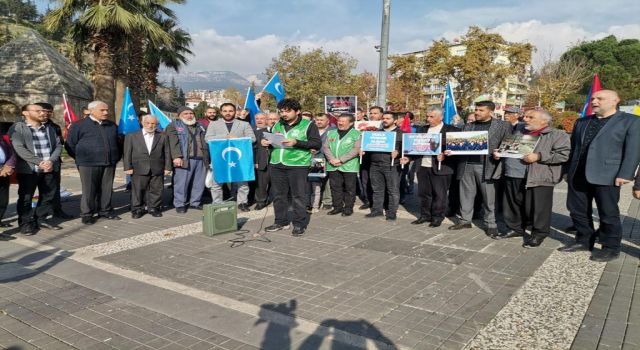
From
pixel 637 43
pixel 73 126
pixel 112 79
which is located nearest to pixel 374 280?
pixel 73 126

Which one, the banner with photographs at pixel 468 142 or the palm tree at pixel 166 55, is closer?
the banner with photographs at pixel 468 142

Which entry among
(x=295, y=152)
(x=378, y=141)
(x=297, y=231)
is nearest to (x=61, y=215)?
(x=297, y=231)

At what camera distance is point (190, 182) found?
8.87 metres

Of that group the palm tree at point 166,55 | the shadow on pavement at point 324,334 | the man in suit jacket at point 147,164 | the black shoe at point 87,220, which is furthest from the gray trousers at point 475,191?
the palm tree at point 166,55

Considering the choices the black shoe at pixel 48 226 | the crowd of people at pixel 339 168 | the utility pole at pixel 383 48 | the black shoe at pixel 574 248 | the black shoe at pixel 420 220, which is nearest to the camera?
the crowd of people at pixel 339 168

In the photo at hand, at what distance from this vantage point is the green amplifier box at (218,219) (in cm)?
661

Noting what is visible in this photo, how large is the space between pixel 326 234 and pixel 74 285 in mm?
3502

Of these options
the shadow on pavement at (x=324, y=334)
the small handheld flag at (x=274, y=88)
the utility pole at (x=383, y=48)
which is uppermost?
the utility pole at (x=383, y=48)

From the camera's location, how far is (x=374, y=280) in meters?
4.80

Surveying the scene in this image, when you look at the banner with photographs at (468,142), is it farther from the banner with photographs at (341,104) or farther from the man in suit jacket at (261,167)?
the banner with photographs at (341,104)

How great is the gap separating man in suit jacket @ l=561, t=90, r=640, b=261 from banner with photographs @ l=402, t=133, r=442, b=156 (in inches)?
79.6

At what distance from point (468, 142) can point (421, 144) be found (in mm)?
874

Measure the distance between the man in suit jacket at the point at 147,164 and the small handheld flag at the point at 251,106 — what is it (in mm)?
2275

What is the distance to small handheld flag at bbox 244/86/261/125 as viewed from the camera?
1002cm
